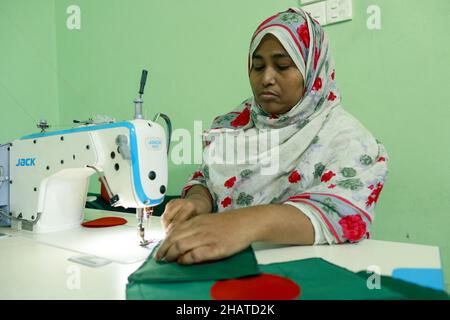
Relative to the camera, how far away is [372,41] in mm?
1313

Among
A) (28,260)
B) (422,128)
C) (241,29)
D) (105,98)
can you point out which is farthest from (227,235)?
(105,98)

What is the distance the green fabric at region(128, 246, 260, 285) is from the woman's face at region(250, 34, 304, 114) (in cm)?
53

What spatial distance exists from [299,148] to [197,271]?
0.51 m

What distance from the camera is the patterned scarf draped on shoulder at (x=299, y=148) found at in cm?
81

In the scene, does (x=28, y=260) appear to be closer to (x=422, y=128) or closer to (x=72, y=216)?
(x=72, y=216)

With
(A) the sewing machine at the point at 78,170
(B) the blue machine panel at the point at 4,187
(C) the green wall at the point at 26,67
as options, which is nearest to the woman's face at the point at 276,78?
(A) the sewing machine at the point at 78,170

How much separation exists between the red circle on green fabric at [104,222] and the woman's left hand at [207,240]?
0.47 meters

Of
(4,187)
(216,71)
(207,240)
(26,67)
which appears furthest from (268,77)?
(26,67)

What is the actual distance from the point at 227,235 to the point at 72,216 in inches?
24.1

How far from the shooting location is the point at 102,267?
67 centimetres

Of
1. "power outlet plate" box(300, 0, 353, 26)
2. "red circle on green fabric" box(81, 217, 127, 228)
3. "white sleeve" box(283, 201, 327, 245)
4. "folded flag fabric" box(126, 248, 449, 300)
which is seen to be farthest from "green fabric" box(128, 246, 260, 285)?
"power outlet plate" box(300, 0, 353, 26)

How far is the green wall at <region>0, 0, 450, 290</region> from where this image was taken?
125 centimetres

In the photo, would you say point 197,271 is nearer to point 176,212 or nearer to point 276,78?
point 176,212
